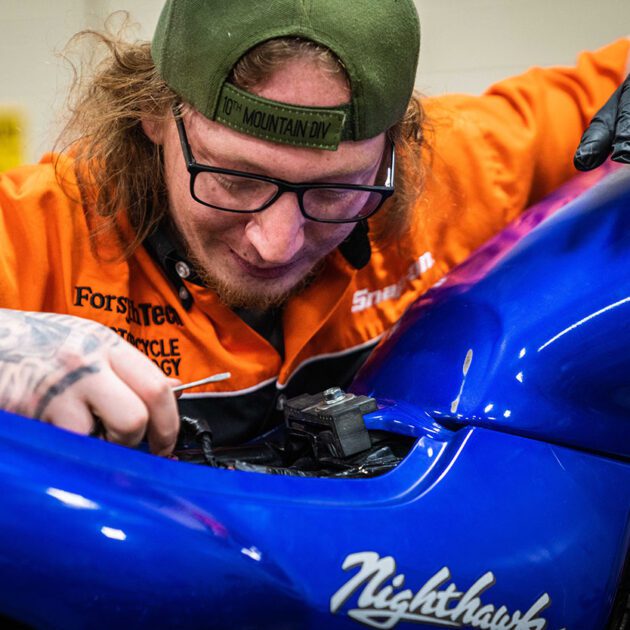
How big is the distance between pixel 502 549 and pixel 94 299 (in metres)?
0.53

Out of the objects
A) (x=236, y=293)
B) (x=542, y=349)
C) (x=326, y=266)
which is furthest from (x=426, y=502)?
(x=326, y=266)

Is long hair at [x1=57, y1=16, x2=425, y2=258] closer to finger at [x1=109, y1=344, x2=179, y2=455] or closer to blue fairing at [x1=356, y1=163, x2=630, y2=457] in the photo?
blue fairing at [x1=356, y1=163, x2=630, y2=457]

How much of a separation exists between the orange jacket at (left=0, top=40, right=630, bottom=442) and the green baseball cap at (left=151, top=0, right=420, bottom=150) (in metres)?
0.24

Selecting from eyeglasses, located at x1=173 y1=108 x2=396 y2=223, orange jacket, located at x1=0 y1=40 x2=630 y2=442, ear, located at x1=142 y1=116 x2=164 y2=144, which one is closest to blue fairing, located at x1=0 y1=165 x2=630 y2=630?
eyeglasses, located at x1=173 y1=108 x2=396 y2=223

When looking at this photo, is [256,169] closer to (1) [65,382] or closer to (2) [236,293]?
(2) [236,293]

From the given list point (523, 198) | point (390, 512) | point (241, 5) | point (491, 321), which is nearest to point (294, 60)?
point (241, 5)

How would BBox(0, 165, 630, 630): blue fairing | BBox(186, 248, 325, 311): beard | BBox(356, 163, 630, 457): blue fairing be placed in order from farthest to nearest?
BBox(186, 248, 325, 311): beard < BBox(356, 163, 630, 457): blue fairing < BBox(0, 165, 630, 630): blue fairing

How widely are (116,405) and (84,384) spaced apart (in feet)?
0.08

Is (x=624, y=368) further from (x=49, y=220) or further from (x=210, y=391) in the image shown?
(x=49, y=220)

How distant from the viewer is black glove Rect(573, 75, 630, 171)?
83cm

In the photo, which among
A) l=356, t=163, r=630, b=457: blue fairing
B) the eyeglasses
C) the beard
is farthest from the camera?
the beard

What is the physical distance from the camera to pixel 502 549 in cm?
61

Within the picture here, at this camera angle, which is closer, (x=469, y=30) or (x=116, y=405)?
(x=116, y=405)

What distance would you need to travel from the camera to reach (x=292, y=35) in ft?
2.50
